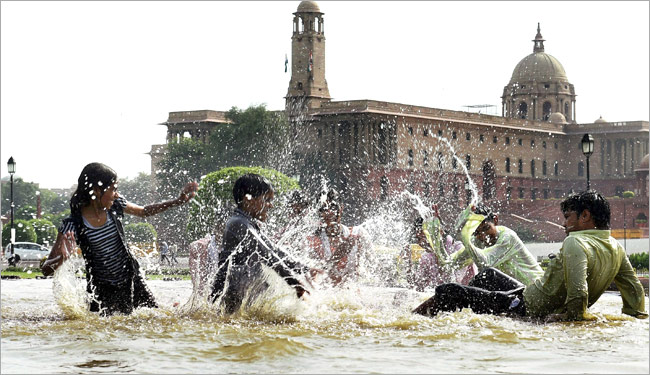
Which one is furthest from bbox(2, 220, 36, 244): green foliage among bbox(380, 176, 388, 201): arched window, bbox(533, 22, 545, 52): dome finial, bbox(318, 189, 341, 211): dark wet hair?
bbox(533, 22, 545, 52): dome finial

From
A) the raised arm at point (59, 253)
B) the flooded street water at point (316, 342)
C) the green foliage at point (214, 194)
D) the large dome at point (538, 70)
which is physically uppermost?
the large dome at point (538, 70)

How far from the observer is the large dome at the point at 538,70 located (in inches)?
3851

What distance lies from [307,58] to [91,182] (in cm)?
6891

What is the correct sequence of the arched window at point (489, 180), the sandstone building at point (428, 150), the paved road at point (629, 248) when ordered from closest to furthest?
the paved road at point (629, 248) < the sandstone building at point (428, 150) < the arched window at point (489, 180)

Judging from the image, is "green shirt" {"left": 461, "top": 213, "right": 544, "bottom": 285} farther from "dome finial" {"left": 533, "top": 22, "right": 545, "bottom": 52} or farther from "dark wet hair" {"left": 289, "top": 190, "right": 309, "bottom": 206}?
"dome finial" {"left": 533, "top": 22, "right": 545, "bottom": 52}

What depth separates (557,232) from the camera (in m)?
65.9

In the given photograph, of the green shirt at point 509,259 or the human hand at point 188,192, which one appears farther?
the green shirt at point 509,259

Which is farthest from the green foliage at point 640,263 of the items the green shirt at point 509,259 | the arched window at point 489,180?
the arched window at point 489,180

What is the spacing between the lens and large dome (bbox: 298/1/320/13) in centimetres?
7519

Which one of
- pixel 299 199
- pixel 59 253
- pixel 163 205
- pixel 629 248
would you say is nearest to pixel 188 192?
pixel 163 205

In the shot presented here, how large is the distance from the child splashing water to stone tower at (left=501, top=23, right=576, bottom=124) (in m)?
92.2

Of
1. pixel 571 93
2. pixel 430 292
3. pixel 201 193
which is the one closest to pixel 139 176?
pixel 571 93

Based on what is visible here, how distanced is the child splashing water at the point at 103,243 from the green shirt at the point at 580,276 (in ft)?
6.97

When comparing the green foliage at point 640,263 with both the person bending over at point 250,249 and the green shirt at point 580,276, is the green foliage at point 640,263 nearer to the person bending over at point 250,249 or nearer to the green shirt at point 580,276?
the green shirt at point 580,276
